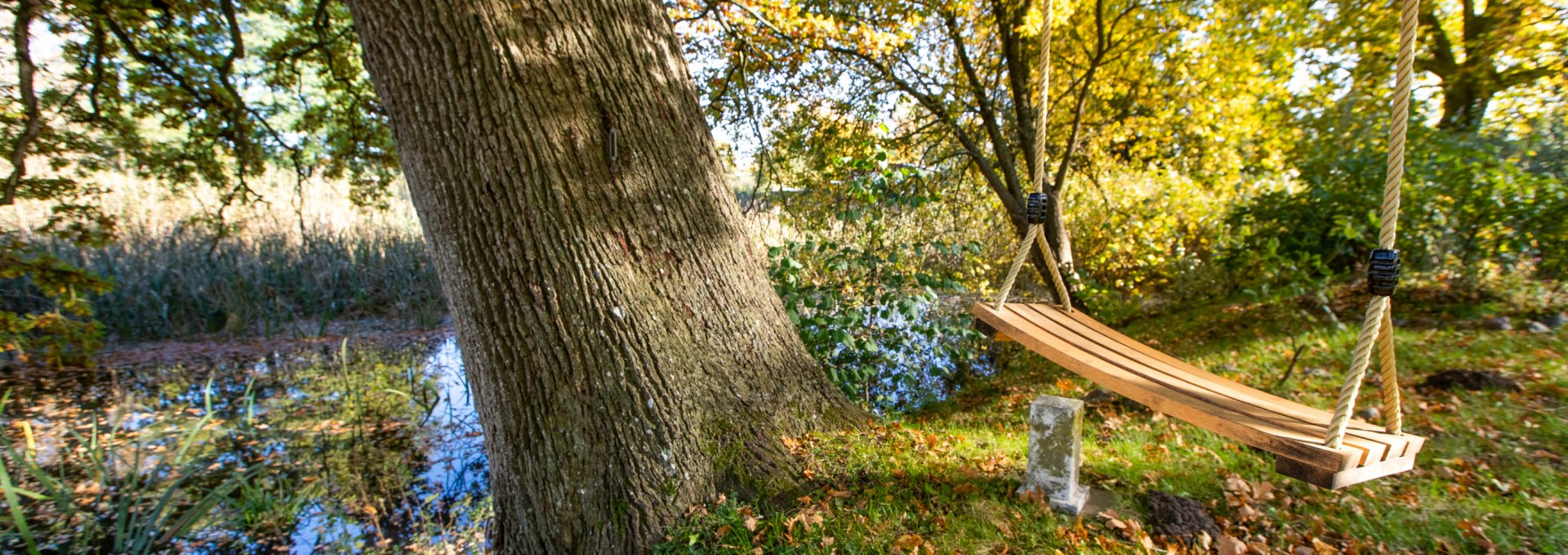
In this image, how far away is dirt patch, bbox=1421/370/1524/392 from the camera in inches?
143

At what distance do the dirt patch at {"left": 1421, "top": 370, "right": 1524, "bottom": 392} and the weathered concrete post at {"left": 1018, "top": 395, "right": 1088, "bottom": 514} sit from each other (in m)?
2.80

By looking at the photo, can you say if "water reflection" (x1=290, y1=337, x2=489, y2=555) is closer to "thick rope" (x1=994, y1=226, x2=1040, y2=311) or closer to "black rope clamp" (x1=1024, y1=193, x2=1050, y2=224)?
"thick rope" (x1=994, y1=226, x2=1040, y2=311)

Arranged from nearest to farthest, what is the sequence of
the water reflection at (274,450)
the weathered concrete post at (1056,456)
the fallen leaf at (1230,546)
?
→ 1. the fallen leaf at (1230,546)
2. the weathered concrete post at (1056,456)
3. the water reflection at (274,450)

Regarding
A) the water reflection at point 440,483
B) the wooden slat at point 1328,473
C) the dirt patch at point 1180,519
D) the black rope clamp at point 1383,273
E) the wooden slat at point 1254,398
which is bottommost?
the water reflection at point 440,483

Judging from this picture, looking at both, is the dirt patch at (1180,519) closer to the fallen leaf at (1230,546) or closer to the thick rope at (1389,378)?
the fallen leaf at (1230,546)

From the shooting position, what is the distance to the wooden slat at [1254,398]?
5.44ft

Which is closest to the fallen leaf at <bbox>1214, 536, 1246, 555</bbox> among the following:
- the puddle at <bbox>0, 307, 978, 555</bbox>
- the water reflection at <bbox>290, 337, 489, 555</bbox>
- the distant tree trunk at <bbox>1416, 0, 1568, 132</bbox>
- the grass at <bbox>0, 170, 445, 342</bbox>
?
the puddle at <bbox>0, 307, 978, 555</bbox>

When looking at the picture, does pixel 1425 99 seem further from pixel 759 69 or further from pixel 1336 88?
pixel 759 69

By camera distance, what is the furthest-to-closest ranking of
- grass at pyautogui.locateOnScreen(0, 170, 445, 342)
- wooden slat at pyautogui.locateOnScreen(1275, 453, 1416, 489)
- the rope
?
grass at pyautogui.locateOnScreen(0, 170, 445, 342) → the rope → wooden slat at pyautogui.locateOnScreen(1275, 453, 1416, 489)

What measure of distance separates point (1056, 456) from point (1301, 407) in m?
0.65

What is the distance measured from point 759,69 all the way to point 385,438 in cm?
333

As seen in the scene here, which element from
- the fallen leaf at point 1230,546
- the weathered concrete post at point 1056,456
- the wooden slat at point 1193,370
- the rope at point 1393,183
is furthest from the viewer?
the weathered concrete post at point 1056,456

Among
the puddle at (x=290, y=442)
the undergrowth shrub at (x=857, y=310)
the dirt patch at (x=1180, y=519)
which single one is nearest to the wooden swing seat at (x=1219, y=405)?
the dirt patch at (x=1180, y=519)

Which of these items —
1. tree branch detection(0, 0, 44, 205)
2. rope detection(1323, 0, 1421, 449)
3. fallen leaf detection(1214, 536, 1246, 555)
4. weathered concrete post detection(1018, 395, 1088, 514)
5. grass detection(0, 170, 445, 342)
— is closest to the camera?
rope detection(1323, 0, 1421, 449)
